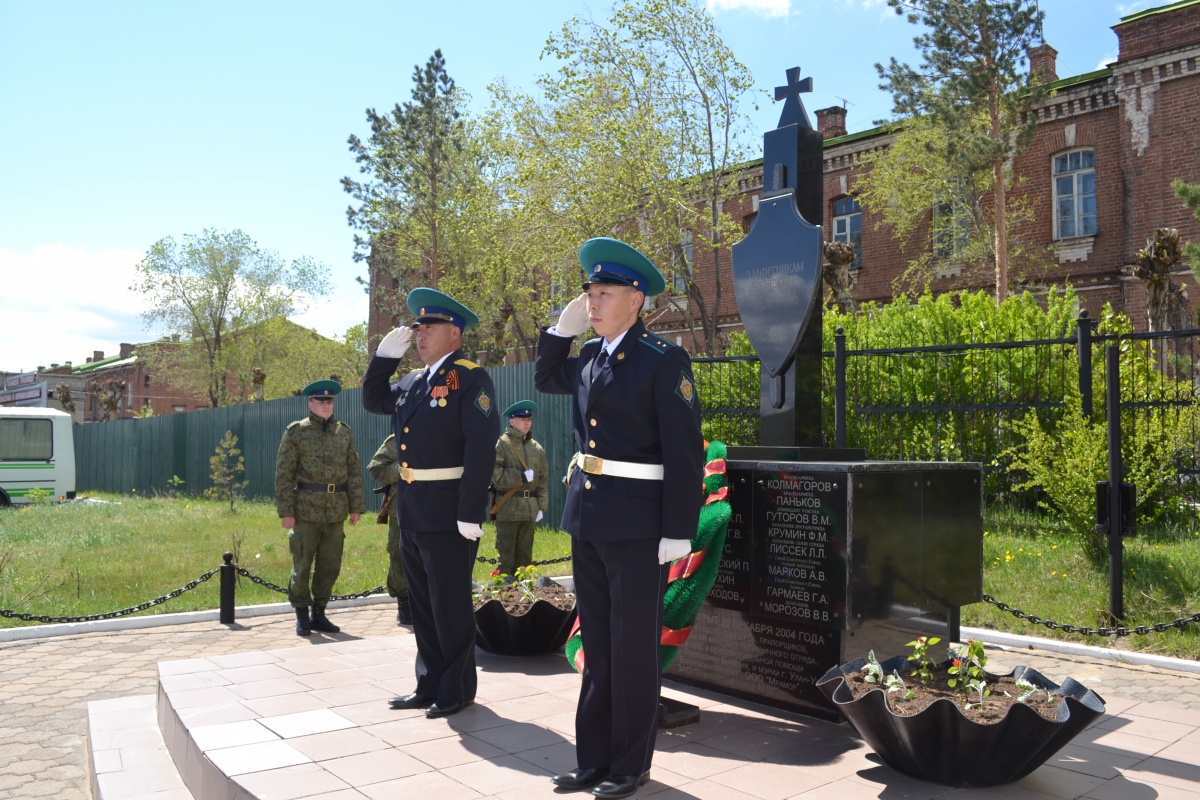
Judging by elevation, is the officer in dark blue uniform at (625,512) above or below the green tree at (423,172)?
below

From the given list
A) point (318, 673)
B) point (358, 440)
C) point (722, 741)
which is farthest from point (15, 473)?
point (722, 741)

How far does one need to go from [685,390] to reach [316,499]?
16.5 ft

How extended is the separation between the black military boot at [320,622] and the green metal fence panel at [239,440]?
19.6ft

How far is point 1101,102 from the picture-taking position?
68.0ft

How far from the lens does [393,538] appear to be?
866 cm

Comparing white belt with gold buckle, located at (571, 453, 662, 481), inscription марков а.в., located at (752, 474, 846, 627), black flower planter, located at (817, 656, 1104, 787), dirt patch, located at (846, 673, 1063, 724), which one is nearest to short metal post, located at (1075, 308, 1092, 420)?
inscription марков а.в., located at (752, 474, 846, 627)

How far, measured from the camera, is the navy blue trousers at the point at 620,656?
12.1ft

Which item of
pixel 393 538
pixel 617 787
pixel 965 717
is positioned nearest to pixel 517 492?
pixel 393 538

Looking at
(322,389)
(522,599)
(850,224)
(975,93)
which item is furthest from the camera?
(850,224)


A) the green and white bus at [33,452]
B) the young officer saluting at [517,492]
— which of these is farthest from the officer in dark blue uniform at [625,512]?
the green and white bus at [33,452]

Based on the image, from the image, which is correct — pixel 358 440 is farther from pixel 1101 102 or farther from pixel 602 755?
pixel 1101 102

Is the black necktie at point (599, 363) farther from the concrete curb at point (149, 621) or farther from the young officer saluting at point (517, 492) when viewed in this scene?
the concrete curb at point (149, 621)

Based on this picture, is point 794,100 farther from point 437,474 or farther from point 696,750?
point 696,750

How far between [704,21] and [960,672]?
1719 centimetres
